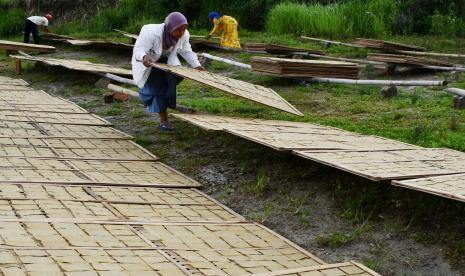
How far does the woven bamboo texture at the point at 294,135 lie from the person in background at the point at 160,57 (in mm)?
848

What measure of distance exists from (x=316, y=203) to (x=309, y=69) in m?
4.86

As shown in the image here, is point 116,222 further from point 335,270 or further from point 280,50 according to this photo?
point 280,50

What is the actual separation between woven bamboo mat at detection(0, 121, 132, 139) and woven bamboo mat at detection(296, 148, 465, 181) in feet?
8.55

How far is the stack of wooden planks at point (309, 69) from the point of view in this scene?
Result: 8.98 metres

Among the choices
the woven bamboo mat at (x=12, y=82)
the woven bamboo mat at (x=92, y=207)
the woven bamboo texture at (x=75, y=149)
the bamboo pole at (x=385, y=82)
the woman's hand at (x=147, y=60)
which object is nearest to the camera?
the woven bamboo mat at (x=92, y=207)

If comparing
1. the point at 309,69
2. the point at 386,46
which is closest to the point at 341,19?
the point at 386,46

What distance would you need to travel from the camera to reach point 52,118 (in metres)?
7.02

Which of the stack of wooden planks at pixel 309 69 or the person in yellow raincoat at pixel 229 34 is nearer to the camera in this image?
the stack of wooden planks at pixel 309 69

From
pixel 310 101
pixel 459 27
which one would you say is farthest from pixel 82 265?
pixel 459 27

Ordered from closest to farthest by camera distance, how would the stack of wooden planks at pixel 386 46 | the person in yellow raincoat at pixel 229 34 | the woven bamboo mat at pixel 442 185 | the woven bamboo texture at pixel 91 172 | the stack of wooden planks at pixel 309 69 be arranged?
the woven bamboo mat at pixel 442 185
the woven bamboo texture at pixel 91 172
the stack of wooden planks at pixel 309 69
the stack of wooden planks at pixel 386 46
the person in yellow raincoat at pixel 229 34

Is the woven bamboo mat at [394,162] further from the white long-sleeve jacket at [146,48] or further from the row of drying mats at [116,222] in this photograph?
the white long-sleeve jacket at [146,48]

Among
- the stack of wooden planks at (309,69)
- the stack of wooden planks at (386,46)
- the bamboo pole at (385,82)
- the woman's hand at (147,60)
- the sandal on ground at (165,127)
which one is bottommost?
the sandal on ground at (165,127)

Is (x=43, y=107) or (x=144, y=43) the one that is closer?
(x=144, y=43)

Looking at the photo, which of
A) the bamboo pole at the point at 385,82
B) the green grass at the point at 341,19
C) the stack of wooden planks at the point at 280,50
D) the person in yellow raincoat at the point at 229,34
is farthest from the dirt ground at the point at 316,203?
the green grass at the point at 341,19
